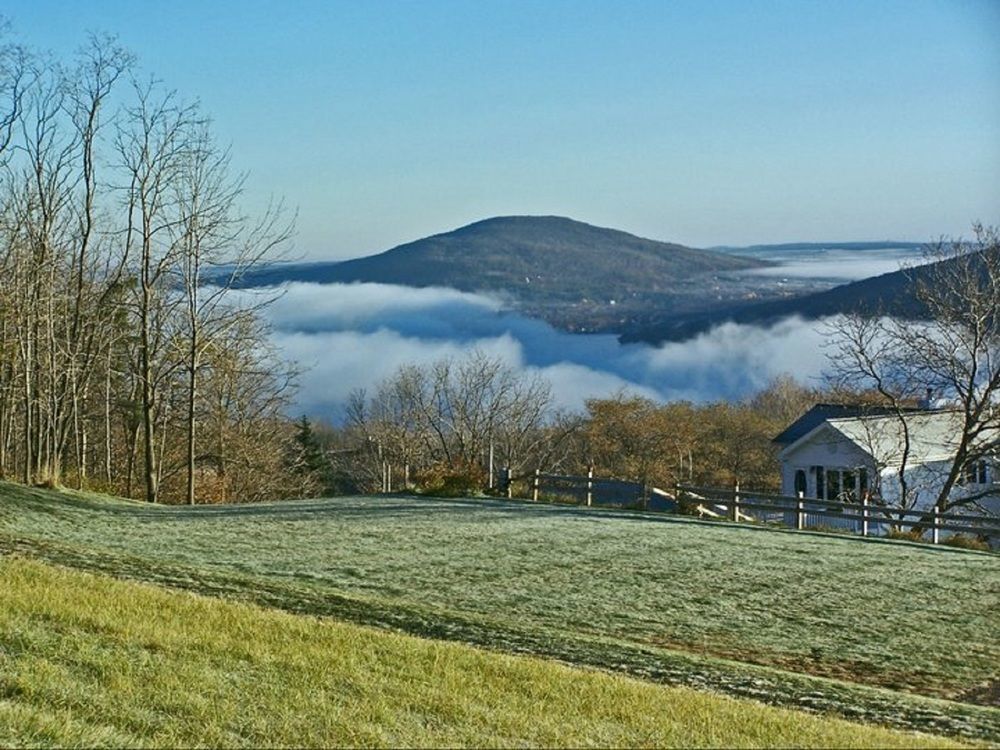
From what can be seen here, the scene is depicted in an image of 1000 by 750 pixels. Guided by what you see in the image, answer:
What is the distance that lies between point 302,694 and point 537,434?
249 ft

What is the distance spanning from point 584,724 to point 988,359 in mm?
36240

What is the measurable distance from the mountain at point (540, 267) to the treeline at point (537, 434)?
97346mm

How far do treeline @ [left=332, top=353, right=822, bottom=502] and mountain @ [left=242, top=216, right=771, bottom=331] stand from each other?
97346 millimetres

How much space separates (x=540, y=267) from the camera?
19325 centimetres

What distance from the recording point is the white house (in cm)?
5022

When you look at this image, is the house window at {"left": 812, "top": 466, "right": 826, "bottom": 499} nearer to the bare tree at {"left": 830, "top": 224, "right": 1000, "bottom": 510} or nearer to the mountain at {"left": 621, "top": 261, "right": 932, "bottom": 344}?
the bare tree at {"left": 830, "top": 224, "right": 1000, "bottom": 510}

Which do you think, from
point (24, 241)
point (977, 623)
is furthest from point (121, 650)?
point (24, 241)

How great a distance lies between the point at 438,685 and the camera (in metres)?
8.60

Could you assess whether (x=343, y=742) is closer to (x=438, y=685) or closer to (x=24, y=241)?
(x=438, y=685)

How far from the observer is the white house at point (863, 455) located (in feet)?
165

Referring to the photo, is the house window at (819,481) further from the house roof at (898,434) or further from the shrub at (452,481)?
the shrub at (452,481)

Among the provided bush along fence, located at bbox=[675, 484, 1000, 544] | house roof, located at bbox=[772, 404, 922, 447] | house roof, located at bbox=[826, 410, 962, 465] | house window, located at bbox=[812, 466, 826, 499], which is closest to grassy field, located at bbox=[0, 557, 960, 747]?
bush along fence, located at bbox=[675, 484, 1000, 544]

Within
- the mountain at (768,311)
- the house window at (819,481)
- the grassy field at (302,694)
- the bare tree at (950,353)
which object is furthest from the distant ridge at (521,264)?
the grassy field at (302,694)

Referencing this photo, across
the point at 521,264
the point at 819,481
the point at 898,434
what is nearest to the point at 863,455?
the point at 819,481
